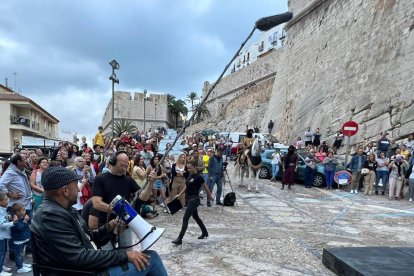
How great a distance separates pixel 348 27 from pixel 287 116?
315 inches

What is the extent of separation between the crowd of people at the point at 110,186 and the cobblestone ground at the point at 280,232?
551mm

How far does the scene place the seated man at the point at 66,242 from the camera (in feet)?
7.75

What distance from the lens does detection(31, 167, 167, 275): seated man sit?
93.0 inches

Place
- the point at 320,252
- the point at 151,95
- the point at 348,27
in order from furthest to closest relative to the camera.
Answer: the point at 151,95 < the point at 348,27 < the point at 320,252

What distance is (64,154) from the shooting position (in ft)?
29.8

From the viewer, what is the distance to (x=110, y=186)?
432cm

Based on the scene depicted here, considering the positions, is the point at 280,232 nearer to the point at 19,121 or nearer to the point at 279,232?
the point at 279,232

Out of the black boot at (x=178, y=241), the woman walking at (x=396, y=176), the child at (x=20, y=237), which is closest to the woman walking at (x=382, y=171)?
the woman walking at (x=396, y=176)

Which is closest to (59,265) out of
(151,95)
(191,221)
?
(191,221)

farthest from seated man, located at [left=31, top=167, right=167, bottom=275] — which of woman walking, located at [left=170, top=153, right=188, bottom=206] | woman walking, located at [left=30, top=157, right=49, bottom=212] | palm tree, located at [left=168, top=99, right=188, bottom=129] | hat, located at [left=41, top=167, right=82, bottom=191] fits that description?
palm tree, located at [left=168, top=99, right=188, bottom=129]

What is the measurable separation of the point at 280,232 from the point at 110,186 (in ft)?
14.1

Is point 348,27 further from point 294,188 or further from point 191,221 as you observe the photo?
point 191,221

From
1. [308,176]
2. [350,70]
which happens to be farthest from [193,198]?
[350,70]

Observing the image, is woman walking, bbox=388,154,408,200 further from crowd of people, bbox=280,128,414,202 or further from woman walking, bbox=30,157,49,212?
woman walking, bbox=30,157,49,212
